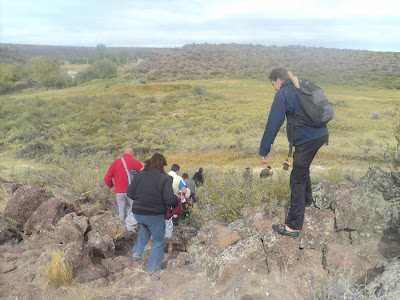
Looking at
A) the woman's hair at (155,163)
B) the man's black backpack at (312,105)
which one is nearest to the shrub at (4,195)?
the woman's hair at (155,163)

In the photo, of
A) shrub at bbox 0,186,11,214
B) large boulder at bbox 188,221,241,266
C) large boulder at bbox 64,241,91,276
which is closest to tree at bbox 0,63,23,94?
shrub at bbox 0,186,11,214

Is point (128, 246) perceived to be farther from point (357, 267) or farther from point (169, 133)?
point (169, 133)

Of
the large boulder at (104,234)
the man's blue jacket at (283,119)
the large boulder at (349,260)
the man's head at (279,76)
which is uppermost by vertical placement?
the man's head at (279,76)

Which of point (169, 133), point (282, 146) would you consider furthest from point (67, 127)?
point (282, 146)

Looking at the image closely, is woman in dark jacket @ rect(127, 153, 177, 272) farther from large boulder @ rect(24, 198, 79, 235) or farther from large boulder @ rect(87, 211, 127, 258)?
large boulder @ rect(24, 198, 79, 235)

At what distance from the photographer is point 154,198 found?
433 cm

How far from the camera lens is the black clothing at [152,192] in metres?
4.31

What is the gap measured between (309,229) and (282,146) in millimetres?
14352

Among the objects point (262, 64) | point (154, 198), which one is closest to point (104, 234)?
point (154, 198)

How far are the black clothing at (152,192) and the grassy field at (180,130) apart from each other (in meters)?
5.25

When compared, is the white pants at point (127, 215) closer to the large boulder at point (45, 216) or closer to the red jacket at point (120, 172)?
the red jacket at point (120, 172)

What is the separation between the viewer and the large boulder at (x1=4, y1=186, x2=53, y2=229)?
5.86 meters

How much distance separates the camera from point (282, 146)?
18.0 m

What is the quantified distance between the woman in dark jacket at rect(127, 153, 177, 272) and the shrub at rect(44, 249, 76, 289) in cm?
99
